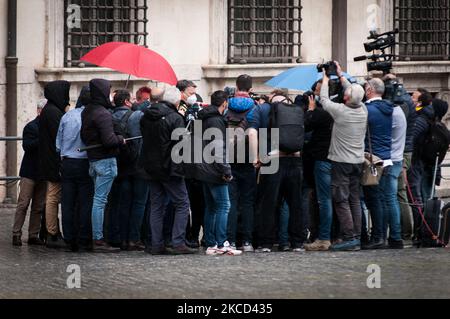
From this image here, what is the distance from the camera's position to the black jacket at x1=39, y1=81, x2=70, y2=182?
15789 millimetres

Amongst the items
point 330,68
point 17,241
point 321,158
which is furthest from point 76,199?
point 330,68

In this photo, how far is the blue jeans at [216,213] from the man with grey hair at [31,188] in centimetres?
197

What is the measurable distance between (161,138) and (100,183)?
83 cm

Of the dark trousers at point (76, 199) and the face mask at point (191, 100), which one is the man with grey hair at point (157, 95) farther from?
the dark trousers at point (76, 199)

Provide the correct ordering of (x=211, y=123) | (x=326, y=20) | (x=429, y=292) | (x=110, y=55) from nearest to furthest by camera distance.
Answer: (x=429, y=292)
(x=211, y=123)
(x=110, y=55)
(x=326, y=20)

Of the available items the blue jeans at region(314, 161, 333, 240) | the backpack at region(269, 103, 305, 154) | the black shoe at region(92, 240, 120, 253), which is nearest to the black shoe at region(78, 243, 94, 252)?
the black shoe at region(92, 240, 120, 253)

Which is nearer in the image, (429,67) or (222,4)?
(222,4)

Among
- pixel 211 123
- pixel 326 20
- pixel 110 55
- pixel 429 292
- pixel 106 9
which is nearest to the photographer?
pixel 429 292

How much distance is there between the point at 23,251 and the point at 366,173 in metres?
3.70

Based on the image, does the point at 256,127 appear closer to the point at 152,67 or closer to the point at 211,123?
the point at 211,123

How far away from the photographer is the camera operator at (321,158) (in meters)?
15.6

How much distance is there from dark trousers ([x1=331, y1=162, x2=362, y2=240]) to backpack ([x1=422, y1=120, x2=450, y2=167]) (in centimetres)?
183

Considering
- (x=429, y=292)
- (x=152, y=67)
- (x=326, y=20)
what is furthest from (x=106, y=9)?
(x=429, y=292)

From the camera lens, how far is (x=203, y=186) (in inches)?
603
